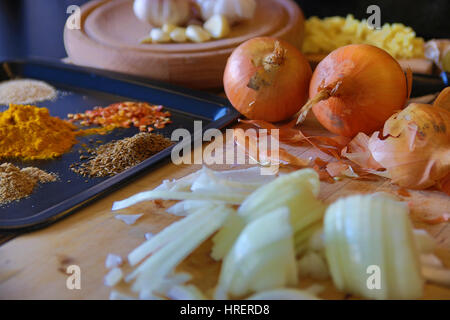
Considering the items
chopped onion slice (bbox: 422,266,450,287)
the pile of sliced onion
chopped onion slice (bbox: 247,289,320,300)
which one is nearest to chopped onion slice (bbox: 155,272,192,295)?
the pile of sliced onion

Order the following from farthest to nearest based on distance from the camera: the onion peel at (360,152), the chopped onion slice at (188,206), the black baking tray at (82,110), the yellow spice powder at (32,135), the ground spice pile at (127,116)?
1. the ground spice pile at (127,116)
2. the yellow spice powder at (32,135)
3. the onion peel at (360,152)
4. the black baking tray at (82,110)
5. the chopped onion slice at (188,206)

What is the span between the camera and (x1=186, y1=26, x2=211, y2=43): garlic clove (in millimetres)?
1727

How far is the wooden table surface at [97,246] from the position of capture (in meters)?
0.86

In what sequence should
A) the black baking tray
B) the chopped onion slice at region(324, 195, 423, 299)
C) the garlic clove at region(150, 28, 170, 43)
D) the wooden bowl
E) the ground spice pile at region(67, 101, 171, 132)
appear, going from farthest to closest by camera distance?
the garlic clove at region(150, 28, 170, 43)
the wooden bowl
the ground spice pile at region(67, 101, 171, 132)
the black baking tray
the chopped onion slice at region(324, 195, 423, 299)

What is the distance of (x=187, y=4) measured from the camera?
1.82m

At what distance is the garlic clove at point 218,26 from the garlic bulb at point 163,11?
0.09 metres

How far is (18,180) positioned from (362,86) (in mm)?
799

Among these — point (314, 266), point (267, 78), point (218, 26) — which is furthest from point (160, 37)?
point (314, 266)

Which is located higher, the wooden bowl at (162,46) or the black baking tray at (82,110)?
the wooden bowl at (162,46)

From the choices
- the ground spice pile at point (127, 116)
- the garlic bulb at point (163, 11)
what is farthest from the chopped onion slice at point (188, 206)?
the garlic bulb at point (163, 11)

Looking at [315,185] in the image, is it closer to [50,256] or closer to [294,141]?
[294,141]

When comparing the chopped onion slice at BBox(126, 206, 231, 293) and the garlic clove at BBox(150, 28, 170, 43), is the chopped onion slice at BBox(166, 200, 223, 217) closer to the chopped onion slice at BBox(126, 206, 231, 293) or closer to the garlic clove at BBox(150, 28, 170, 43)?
the chopped onion slice at BBox(126, 206, 231, 293)

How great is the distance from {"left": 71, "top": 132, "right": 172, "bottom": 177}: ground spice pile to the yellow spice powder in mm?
90

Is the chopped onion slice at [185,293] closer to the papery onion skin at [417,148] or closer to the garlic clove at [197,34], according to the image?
the papery onion skin at [417,148]
